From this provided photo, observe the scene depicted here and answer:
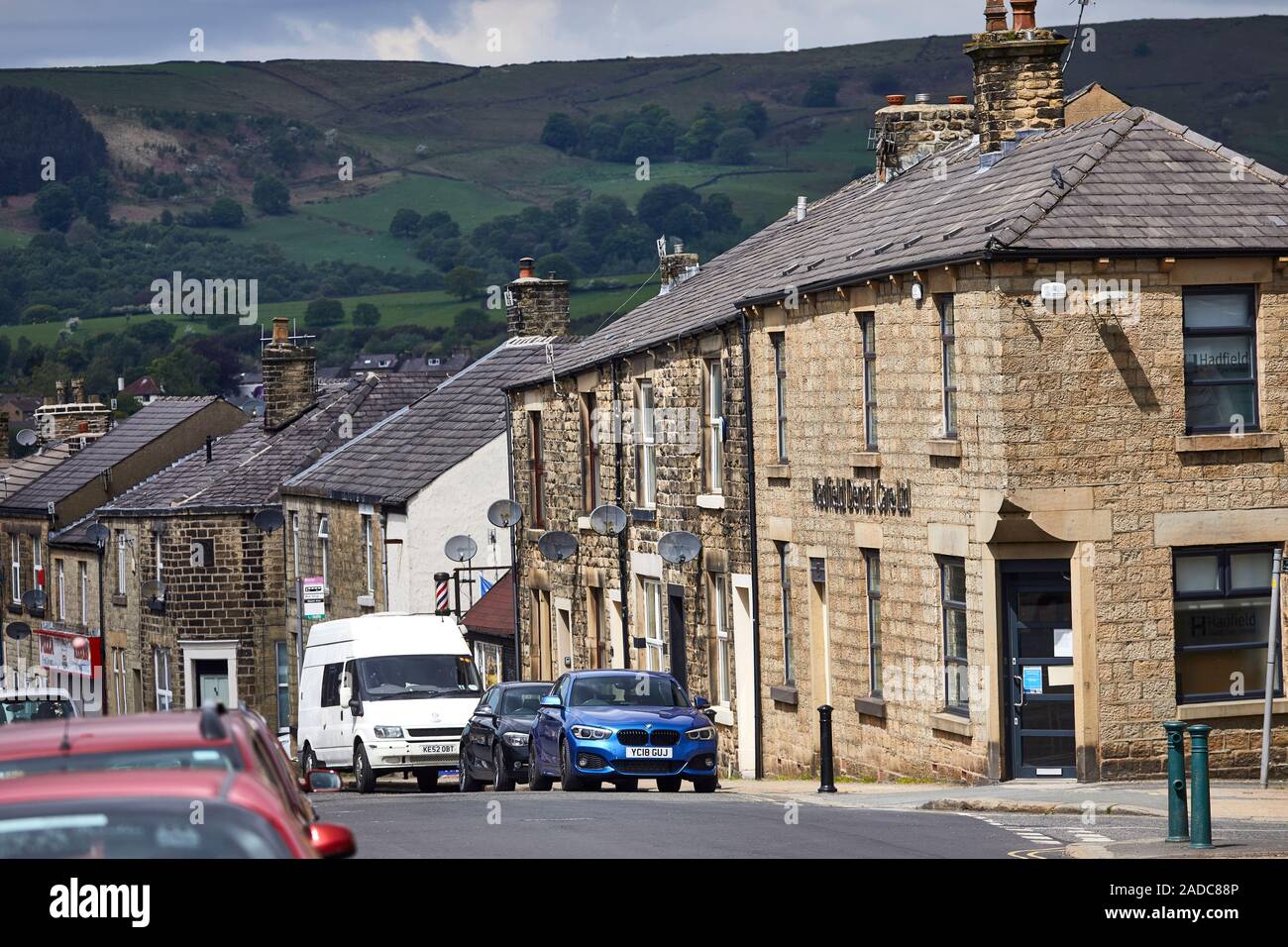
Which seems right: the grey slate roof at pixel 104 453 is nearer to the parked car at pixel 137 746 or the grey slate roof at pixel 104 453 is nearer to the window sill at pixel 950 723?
the window sill at pixel 950 723

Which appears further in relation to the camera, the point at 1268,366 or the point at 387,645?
the point at 387,645

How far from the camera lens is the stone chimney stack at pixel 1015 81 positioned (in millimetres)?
25656

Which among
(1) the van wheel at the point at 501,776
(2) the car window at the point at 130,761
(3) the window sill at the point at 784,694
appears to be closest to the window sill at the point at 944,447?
(3) the window sill at the point at 784,694

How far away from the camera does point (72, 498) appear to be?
2271 inches

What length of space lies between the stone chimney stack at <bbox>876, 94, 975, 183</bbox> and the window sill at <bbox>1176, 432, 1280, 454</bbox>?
10.3 m

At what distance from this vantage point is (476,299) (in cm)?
17525

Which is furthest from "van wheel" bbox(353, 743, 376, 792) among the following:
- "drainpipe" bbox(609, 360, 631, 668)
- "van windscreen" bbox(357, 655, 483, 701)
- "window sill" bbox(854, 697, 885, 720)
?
"window sill" bbox(854, 697, 885, 720)

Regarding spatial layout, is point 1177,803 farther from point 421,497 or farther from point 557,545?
point 421,497

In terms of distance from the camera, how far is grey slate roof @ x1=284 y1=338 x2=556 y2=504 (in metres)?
41.8

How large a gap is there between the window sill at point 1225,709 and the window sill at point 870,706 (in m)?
3.97

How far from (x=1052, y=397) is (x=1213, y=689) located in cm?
369
